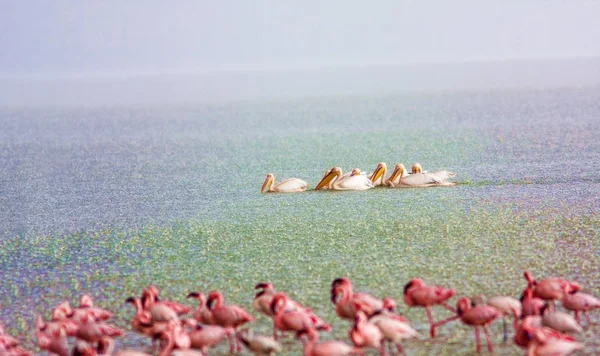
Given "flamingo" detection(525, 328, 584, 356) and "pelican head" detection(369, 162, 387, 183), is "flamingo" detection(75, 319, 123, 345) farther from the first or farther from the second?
"pelican head" detection(369, 162, 387, 183)

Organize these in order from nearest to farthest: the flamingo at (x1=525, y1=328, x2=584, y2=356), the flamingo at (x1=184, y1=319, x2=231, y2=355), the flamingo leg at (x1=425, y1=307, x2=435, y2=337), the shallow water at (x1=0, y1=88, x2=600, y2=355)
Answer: the flamingo at (x1=525, y1=328, x2=584, y2=356), the flamingo at (x1=184, y1=319, x2=231, y2=355), the flamingo leg at (x1=425, y1=307, x2=435, y2=337), the shallow water at (x1=0, y1=88, x2=600, y2=355)

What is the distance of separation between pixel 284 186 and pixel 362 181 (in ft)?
1.42

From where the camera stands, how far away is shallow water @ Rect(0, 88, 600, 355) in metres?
3.56

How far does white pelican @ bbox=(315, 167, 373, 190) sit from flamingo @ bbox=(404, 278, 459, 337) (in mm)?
2428

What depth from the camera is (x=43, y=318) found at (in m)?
3.31

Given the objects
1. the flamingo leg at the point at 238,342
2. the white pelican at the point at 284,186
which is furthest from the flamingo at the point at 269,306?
the white pelican at the point at 284,186

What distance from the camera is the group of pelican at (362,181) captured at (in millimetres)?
5328

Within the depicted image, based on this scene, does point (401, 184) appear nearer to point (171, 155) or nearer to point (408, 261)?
point (408, 261)

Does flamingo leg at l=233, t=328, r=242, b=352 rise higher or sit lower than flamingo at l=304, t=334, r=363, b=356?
lower

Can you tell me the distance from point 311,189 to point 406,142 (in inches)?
86.3

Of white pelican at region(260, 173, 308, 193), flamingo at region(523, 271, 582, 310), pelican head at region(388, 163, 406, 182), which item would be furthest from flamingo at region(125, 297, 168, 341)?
pelican head at region(388, 163, 406, 182)

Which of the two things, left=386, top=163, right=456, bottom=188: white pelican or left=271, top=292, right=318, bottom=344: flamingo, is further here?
left=386, top=163, right=456, bottom=188: white pelican

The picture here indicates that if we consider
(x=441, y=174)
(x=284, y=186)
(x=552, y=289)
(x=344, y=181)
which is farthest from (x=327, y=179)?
(x=552, y=289)

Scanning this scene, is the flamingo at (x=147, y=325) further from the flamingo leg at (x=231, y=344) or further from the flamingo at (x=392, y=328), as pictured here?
the flamingo at (x=392, y=328)
